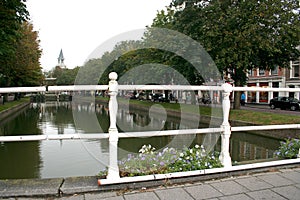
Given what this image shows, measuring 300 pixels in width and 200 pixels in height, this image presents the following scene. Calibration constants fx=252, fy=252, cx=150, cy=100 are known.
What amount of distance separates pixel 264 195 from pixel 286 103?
76.8ft

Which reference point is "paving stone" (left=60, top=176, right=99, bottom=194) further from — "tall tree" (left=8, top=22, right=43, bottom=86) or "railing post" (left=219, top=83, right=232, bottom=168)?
"tall tree" (left=8, top=22, right=43, bottom=86)

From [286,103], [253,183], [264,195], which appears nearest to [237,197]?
[264,195]

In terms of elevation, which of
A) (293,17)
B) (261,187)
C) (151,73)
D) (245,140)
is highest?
(293,17)

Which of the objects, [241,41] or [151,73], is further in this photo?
[151,73]

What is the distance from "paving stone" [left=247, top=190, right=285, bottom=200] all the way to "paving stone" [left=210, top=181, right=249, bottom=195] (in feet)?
0.36

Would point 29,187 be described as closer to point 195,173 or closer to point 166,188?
point 166,188

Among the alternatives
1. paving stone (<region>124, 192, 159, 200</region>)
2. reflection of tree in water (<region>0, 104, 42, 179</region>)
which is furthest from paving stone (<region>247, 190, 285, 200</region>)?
reflection of tree in water (<region>0, 104, 42, 179</region>)

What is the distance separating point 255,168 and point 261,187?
2.01ft

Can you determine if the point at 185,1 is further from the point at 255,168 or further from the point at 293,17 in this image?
the point at 255,168

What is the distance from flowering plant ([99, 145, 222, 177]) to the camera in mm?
3096

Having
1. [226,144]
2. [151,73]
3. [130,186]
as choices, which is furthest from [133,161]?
[151,73]

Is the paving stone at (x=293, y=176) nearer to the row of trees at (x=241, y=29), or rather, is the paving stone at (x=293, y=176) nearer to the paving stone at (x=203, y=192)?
the paving stone at (x=203, y=192)

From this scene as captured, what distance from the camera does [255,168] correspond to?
140 inches

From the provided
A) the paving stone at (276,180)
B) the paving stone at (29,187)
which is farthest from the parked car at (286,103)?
the paving stone at (29,187)
